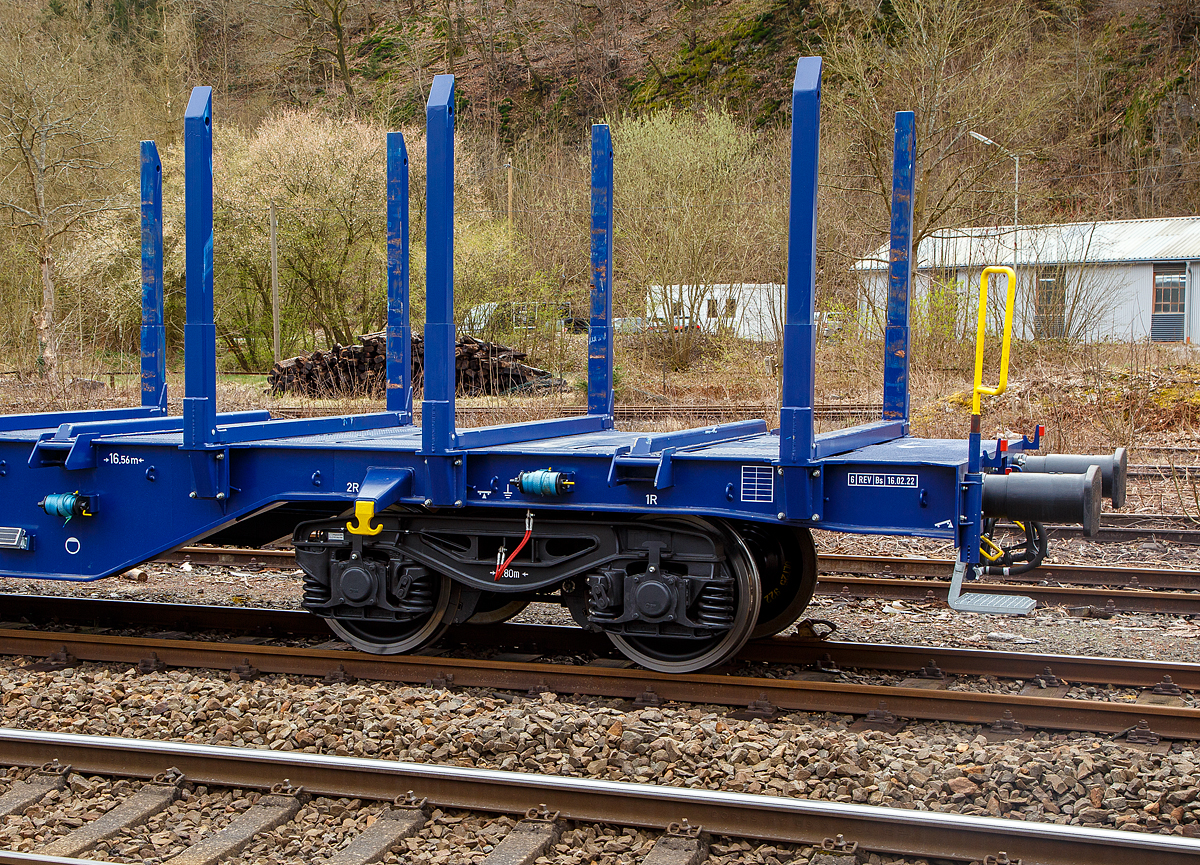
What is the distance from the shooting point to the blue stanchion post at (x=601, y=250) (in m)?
6.99

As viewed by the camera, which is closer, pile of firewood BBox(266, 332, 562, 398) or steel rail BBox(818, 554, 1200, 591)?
steel rail BBox(818, 554, 1200, 591)

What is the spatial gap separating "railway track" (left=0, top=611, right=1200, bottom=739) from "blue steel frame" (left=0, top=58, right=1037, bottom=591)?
0.55 meters

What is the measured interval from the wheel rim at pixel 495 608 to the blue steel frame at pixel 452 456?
693mm

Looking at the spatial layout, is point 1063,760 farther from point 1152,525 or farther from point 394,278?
point 1152,525

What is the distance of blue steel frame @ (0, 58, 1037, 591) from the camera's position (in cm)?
495

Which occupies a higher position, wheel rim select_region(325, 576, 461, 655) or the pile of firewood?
the pile of firewood

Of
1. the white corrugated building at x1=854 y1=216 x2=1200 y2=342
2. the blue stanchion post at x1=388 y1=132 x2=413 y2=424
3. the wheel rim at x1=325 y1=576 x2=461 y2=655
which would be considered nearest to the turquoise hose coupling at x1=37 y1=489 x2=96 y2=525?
the wheel rim at x1=325 y1=576 x2=461 y2=655

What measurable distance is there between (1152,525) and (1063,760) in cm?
650

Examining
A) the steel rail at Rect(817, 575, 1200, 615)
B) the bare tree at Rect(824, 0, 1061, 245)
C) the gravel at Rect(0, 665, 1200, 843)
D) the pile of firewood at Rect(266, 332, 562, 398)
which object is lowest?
the gravel at Rect(0, 665, 1200, 843)

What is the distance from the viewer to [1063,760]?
4238 millimetres

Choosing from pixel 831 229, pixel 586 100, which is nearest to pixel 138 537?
pixel 831 229

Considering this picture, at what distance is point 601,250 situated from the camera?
697 cm

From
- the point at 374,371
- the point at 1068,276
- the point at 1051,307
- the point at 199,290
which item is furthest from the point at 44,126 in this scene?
the point at 1068,276

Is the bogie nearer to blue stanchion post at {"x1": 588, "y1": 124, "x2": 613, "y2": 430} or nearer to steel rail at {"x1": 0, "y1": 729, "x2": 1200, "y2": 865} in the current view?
steel rail at {"x1": 0, "y1": 729, "x2": 1200, "y2": 865}
